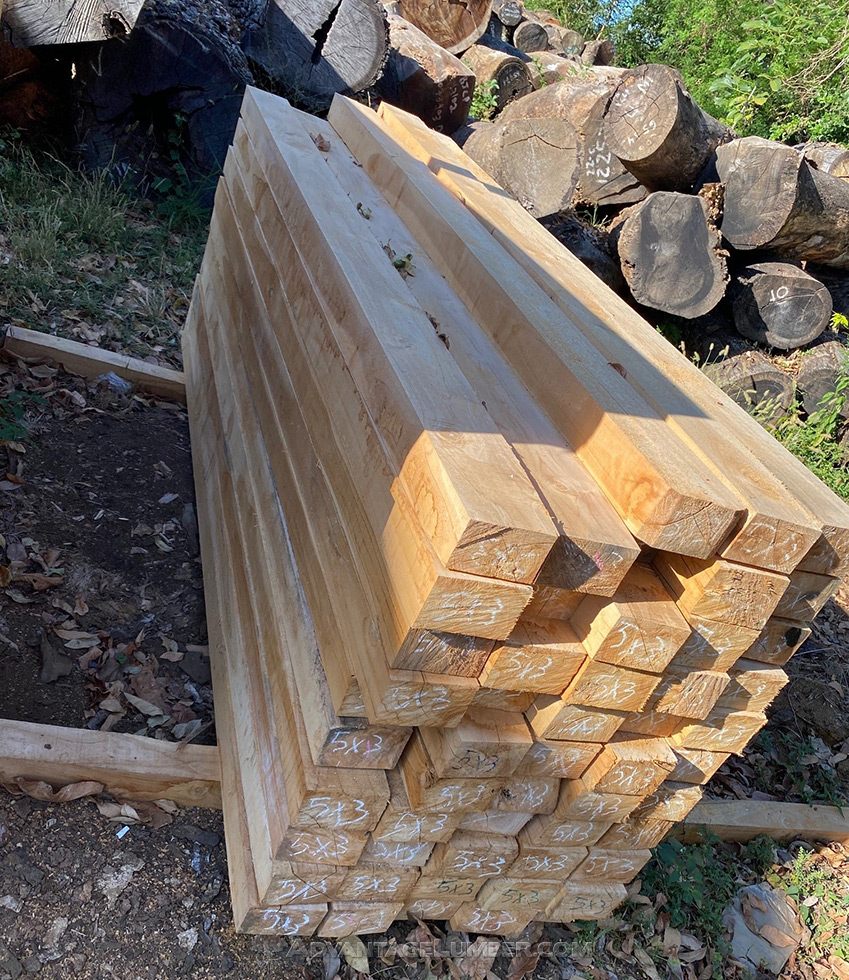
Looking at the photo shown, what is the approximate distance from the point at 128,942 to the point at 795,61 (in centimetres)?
1184

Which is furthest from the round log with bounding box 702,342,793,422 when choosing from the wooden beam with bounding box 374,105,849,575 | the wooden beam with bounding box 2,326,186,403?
the wooden beam with bounding box 2,326,186,403

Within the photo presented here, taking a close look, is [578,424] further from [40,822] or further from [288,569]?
[40,822]

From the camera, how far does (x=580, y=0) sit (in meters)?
15.8

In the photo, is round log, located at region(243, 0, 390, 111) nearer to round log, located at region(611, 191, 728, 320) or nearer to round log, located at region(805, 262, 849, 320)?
round log, located at region(611, 191, 728, 320)

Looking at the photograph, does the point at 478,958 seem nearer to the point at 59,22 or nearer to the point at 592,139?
the point at 59,22

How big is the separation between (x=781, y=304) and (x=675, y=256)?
3.52 feet

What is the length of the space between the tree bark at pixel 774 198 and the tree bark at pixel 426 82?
2.37 m

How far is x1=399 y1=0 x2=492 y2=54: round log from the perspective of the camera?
27.4 feet

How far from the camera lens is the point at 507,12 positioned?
35.8 feet

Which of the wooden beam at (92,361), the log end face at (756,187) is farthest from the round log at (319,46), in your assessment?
the wooden beam at (92,361)

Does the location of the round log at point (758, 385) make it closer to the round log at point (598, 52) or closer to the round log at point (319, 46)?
the round log at point (319, 46)

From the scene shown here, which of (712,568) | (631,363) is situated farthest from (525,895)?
(631,363)

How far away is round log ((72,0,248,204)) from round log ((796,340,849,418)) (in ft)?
14.9

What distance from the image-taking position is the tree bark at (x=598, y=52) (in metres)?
12.3
